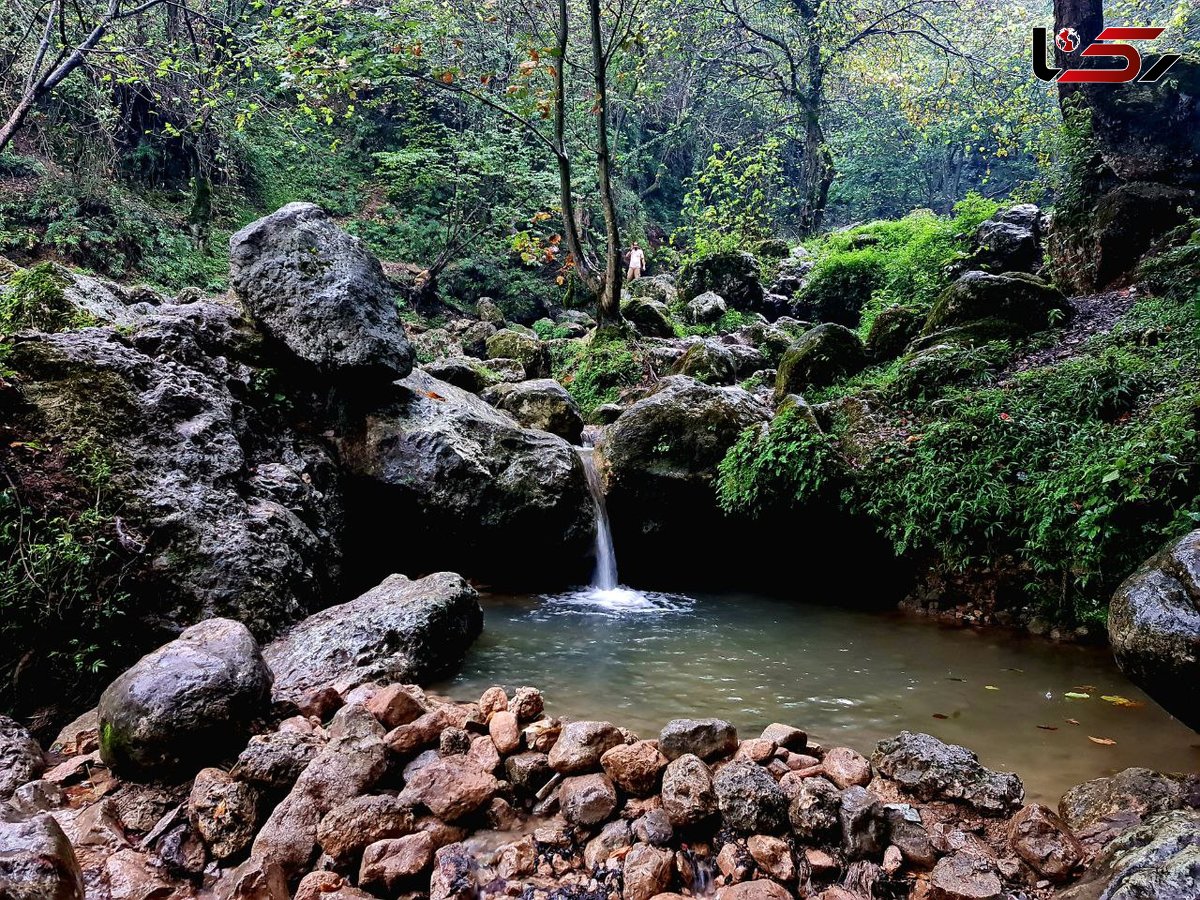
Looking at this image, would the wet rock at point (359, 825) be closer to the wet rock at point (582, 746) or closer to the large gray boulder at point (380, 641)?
the wet rock at point (582, 746)

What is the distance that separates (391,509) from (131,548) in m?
2.74

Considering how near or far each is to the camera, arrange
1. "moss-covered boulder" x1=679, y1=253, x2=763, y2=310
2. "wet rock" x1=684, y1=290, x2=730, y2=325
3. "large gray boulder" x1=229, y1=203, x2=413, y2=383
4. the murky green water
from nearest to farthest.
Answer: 1. the murky green water
2. "large gray boulder" x1=229, y1=203, x2=413, y2=383
3. "wet rock" x1=684, y1=290, x2=730, y2=325
4. "moss-covered boulder" x1=679, y1=253, x2=763, y2=310

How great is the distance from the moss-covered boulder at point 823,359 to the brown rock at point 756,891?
734 cm

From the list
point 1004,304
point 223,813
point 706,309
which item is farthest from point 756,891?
point 706,309

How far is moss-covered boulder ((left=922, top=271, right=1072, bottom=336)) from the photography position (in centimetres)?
806

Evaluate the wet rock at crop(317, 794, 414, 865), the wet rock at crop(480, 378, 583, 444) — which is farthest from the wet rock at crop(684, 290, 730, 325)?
the wet rock at crop(317, 794, 414, 865)

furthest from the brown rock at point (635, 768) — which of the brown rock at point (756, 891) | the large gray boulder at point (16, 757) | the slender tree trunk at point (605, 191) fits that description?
the slender tree trunk at point (605, 191)

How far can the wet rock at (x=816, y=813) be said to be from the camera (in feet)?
9.50

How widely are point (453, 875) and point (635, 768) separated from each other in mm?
923

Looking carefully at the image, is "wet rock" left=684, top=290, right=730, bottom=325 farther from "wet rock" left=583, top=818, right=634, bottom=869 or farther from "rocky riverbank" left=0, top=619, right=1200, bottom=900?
"wet rock" left=583, top=818, right=634, bottom=869

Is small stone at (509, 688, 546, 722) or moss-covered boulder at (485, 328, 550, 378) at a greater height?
moss-covered boulder at (485, 328, 550, 378)

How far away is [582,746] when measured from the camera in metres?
3.36

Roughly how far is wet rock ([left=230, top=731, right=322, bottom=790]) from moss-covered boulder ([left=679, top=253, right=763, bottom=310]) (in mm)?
15377

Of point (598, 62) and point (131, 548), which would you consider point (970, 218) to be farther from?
point (131, 548)
